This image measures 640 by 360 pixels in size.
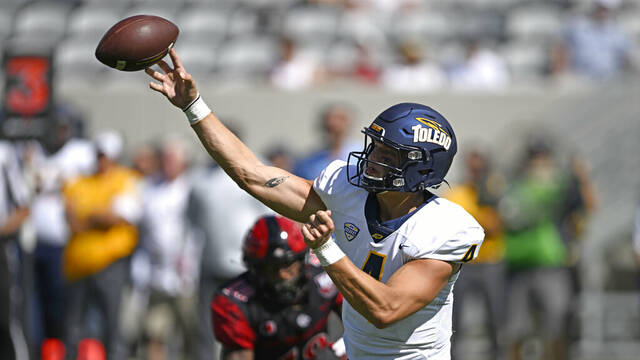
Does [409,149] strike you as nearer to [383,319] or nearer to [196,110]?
[383,319]

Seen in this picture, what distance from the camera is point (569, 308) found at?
326 inches

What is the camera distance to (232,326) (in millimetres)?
4465

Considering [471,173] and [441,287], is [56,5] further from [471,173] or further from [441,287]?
[441,287]

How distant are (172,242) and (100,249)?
3.19 ft

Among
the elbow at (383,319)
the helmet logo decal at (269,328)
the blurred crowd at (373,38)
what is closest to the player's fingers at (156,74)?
the elbow at (383,319)

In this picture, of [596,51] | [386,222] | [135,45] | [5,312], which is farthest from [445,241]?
[596,51]

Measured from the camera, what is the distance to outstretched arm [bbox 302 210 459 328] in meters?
3.27

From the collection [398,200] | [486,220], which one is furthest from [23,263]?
[398,200]

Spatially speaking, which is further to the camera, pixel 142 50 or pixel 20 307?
pixel 20 307

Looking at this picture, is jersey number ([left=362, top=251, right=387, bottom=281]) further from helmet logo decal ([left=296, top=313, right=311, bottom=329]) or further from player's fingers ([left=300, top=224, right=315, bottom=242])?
helmet logo decal ([left=296, top=313, right=311, bottom=329])

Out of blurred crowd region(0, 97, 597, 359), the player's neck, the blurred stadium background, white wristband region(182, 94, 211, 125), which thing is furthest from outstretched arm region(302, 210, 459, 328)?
the blurred stadium background

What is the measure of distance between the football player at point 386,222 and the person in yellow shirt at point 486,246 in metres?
4.47

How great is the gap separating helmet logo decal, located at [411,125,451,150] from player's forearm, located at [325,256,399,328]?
549 mm

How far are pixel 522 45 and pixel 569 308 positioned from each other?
4.47 m
